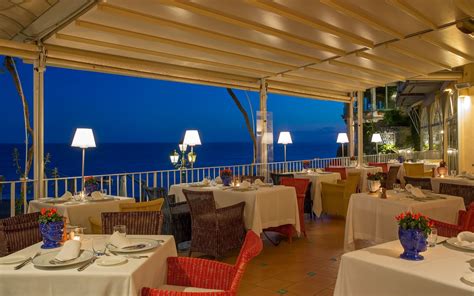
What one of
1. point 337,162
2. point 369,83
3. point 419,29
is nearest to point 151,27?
point 419,29

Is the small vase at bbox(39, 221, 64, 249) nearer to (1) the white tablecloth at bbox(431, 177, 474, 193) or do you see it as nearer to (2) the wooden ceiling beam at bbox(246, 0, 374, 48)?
(2) the wooden ceiling beam at bbox(246, 0, 374, 48)

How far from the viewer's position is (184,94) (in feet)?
107

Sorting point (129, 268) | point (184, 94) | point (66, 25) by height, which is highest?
point (184, 94)

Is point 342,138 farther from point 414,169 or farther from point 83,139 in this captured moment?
point 83,139

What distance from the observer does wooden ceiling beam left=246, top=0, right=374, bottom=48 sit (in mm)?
4181

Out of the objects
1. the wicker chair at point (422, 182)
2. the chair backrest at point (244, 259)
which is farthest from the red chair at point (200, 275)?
the wicker chair at point (422, 182)

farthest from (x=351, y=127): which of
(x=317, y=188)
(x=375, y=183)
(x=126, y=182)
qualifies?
(x=126, y=182)

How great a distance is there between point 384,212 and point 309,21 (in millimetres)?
2365

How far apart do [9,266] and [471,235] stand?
268 centimetres

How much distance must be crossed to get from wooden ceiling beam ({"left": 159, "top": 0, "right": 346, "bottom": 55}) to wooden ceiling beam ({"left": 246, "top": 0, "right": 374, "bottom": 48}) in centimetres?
46

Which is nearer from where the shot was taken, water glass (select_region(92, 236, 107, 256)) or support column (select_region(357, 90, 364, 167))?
water glass (select_region(92, 236, 107, 256))

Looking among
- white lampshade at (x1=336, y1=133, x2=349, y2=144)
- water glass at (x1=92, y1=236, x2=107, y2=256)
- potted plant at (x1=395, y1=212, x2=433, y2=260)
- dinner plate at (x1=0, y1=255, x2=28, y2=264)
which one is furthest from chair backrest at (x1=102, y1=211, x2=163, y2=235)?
white lampshade at (x1=336, y1=133, x2=349, y2=144)

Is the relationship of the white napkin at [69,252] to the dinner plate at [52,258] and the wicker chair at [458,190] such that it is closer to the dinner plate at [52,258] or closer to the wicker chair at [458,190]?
the dinner plate at [52,258]

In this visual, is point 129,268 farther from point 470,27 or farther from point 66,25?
point 470,27
